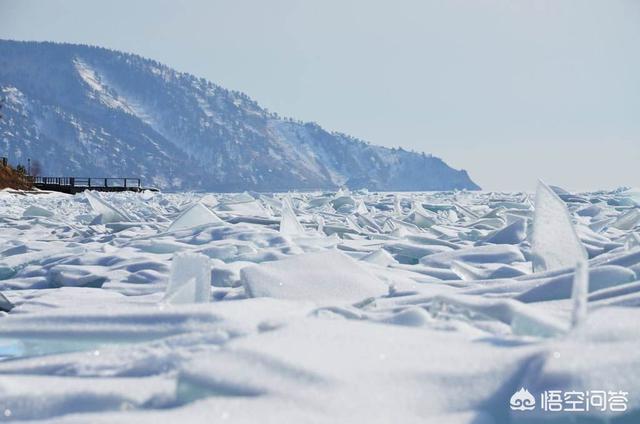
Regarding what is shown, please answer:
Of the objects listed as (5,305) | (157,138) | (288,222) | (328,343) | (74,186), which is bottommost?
(5,305)

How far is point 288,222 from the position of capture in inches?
136

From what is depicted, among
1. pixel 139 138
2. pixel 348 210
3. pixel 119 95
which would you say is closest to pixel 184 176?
pixel 139 138

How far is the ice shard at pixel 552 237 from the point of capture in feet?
6.48

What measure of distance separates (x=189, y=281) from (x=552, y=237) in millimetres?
1115

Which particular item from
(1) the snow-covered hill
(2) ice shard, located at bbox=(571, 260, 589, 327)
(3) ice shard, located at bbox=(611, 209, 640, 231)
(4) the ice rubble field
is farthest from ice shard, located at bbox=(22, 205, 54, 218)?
(1) the snow-covered hill

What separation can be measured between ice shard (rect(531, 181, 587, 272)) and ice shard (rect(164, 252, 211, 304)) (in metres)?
0.98

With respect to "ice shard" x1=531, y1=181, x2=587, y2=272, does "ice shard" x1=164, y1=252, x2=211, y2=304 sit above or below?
below

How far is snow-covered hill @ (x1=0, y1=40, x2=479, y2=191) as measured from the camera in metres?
161

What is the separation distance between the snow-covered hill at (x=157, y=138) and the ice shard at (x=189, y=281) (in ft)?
538

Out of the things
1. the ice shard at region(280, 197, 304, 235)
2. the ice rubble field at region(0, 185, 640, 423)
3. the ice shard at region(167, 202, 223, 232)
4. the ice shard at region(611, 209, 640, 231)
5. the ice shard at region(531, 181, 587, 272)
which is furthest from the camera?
the ice shard at region(611, 209, 640, 231)

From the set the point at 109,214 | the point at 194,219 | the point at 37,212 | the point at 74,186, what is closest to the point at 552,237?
the point at 194,219

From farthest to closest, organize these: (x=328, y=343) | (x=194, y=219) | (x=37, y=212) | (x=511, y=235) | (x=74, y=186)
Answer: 1. (x=74, y=186)
2. (x=37, y=212)
3. (x=194, y=219)
4. (x=511, y=235)
5. (x=328, y=343)

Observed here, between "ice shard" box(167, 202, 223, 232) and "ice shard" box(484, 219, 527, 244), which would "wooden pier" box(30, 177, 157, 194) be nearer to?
"ice shard" box(167, 202, 223, 232)

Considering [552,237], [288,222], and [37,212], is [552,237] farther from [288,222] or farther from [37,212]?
[37,212]
